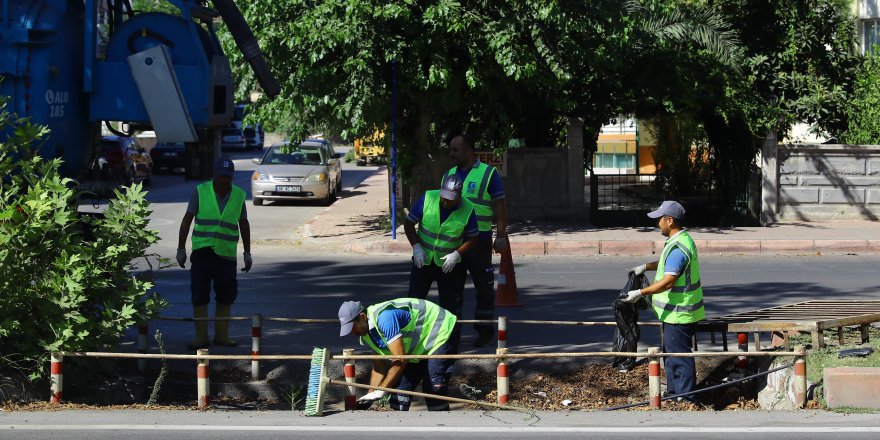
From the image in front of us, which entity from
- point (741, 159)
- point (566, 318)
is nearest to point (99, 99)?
point (566, 318)

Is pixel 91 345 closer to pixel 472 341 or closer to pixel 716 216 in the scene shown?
pixel 472 341

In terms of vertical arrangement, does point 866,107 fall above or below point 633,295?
above

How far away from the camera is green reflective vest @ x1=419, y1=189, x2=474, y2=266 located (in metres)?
9.34

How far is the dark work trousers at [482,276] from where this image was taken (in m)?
9.75

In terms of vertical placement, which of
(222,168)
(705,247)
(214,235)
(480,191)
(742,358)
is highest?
(222,168)

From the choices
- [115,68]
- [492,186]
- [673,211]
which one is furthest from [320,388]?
[115,68]

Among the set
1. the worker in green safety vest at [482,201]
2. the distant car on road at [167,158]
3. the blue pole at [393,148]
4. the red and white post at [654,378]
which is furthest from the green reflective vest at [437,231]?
the distant car on road at [167,158]

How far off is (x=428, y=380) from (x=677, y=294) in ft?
6.35

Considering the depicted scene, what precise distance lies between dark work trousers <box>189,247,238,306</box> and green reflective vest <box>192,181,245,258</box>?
7 centimetres

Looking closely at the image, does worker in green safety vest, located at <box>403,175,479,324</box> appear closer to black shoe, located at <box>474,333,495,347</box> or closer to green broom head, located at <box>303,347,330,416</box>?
black shoe, located at <box>474,333,495,347</box>

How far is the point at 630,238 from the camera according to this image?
17625mm

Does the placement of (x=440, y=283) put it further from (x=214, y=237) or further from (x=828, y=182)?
(x=828, y=182)

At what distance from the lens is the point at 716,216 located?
21.4 metres

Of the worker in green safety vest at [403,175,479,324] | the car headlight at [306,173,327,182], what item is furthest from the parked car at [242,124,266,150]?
the worker in green safety vest at [403,175,479,324]
